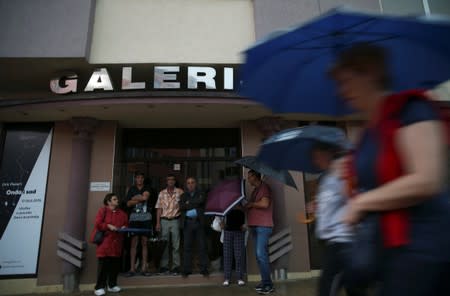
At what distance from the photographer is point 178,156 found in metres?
8.70

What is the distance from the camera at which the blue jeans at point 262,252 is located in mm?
6199

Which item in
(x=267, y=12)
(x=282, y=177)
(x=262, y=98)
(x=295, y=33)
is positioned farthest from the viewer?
(x=267, y=12)

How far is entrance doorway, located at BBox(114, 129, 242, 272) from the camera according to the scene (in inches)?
338

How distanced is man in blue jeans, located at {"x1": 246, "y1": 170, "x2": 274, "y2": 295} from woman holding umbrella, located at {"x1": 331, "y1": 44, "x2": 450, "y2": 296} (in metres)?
5.18

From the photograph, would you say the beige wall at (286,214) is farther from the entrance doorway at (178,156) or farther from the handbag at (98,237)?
the handbag at (98,237)

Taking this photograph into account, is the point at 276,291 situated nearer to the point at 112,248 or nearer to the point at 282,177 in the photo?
the point at 282,177

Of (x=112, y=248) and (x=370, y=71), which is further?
(x=112, y=248)

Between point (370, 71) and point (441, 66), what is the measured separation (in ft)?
2.83

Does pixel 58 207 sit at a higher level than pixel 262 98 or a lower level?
lower

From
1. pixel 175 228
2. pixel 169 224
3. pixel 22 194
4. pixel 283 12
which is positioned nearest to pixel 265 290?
pixel 175 228

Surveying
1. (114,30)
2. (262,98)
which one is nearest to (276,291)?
(262,98)

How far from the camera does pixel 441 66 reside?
1995 millimetres

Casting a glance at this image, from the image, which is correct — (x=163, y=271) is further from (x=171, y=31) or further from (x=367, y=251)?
(x=367, y=251)

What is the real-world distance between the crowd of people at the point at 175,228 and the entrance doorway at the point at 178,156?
623 millimetres
